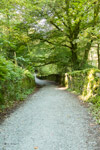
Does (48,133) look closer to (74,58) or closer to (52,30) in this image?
(52,30)

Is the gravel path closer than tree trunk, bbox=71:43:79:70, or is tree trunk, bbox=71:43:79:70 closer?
the gravel path

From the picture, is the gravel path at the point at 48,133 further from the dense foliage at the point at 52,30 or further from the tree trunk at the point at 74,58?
the tree trunk at the point at 74,58

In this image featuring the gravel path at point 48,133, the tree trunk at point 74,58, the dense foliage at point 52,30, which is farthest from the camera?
the tree trunk at point 74,58

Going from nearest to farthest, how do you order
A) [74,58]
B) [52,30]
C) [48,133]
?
[48,133] → [52,30] → [74,58]

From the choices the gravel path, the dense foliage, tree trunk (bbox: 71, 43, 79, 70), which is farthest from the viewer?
tree trunk (bbox: 71, 43, 79, 70)

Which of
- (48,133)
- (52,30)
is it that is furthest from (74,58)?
(48,133)

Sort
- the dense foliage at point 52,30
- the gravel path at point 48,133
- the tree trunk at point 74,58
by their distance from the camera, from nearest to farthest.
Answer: the gravel path at point 48,133 < the dense foliage at point 52,30 < the tree trunk at point 74,58

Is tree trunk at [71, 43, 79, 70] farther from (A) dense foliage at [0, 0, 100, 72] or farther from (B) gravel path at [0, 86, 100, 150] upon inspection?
(B) gravel path at [0, 86, 100, 150]

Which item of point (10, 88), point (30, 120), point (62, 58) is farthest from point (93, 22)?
point (30, 120)

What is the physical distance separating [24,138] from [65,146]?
1093 millimetres

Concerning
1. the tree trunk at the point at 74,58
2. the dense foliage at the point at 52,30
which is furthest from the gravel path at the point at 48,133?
Result: the tree trunk at the point at 74,58

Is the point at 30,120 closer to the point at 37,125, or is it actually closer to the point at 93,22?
the point at 37,125

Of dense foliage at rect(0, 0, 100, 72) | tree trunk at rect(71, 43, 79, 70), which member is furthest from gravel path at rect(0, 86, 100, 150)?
tree trunk at rect(71, 43, 79, 70)

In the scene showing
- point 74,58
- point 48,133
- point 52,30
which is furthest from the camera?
point 74,58
